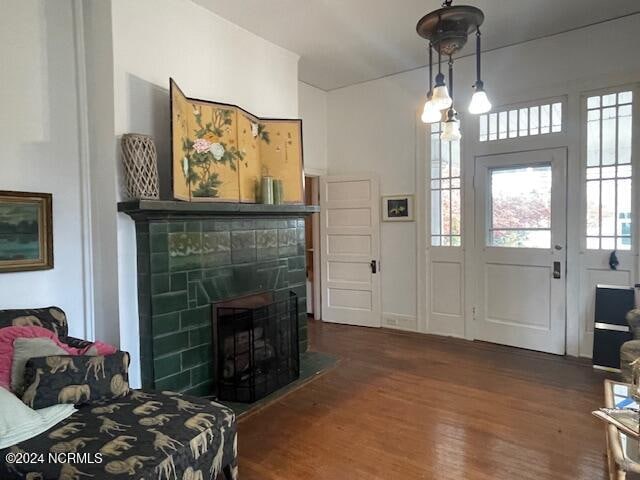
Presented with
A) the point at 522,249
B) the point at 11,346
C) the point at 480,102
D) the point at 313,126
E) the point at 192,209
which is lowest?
the point at 11,346

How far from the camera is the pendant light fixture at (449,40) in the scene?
2.25 m

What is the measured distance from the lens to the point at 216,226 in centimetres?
313

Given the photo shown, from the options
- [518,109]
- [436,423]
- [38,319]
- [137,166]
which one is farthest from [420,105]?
[38,319]

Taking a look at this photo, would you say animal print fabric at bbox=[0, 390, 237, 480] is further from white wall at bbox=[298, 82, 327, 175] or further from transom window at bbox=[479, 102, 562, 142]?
transom window at bbox=[479, 102, 562, 142]

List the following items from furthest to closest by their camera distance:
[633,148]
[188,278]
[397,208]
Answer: [397,208] < [633,148] < [188,278]

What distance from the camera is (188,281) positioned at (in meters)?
2.92

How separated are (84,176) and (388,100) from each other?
361cm

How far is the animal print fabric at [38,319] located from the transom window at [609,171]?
14.6 ft

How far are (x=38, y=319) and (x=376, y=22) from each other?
3.59 meters

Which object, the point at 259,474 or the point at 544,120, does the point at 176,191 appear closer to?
the point at 259,474

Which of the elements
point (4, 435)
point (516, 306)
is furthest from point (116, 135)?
point (516, 306)

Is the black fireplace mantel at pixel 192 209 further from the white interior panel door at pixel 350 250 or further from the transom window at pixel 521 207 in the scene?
the transom window at pixel 521 207

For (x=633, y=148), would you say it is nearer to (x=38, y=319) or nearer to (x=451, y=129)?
(x=451, y=129)

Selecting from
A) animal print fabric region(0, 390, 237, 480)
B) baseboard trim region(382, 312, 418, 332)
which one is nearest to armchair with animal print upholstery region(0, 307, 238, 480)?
animal print fabric region(0, 390, 237, 480)
